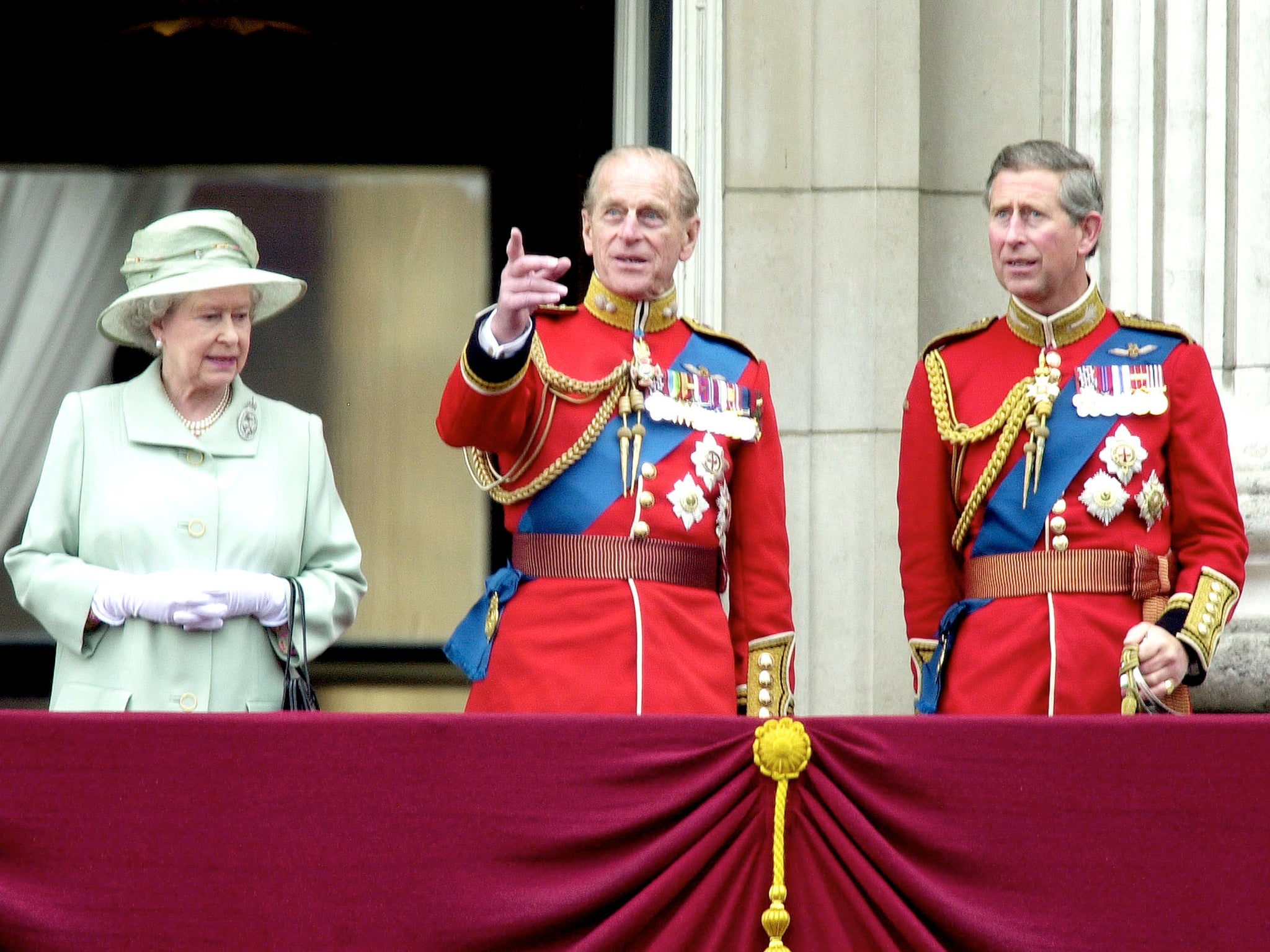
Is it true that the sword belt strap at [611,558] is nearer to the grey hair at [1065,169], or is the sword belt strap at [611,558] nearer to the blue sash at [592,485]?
the blue sash at [592,485]

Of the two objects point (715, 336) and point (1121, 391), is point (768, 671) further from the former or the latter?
point (1121, 391)

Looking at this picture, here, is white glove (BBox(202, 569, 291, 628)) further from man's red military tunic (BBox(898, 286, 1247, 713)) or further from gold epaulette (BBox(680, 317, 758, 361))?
man's red military tunic (BBox(898, 286, 1247, 713))

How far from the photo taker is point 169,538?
13.1ft

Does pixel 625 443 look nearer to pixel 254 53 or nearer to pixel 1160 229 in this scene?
pixel 1160 229

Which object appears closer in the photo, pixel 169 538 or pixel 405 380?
pixel 169 538

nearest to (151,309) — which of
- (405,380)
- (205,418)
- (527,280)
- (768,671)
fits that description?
(205,418)

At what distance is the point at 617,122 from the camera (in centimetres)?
635

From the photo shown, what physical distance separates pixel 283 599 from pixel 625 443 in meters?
0.64

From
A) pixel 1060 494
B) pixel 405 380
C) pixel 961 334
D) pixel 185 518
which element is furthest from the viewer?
pixel 405 380

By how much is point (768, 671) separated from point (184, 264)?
123 cm

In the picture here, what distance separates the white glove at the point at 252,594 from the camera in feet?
12.8

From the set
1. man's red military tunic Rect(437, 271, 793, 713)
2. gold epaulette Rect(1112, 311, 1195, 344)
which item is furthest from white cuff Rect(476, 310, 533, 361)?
gold epaulette Rect(1112, 311, 1195, 344)

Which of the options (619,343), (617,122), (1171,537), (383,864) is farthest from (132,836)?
(617,122)

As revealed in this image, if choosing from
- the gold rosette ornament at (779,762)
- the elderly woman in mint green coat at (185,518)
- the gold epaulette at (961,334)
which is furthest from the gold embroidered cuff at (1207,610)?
the elderly woman in mint green coat at (185,518)
